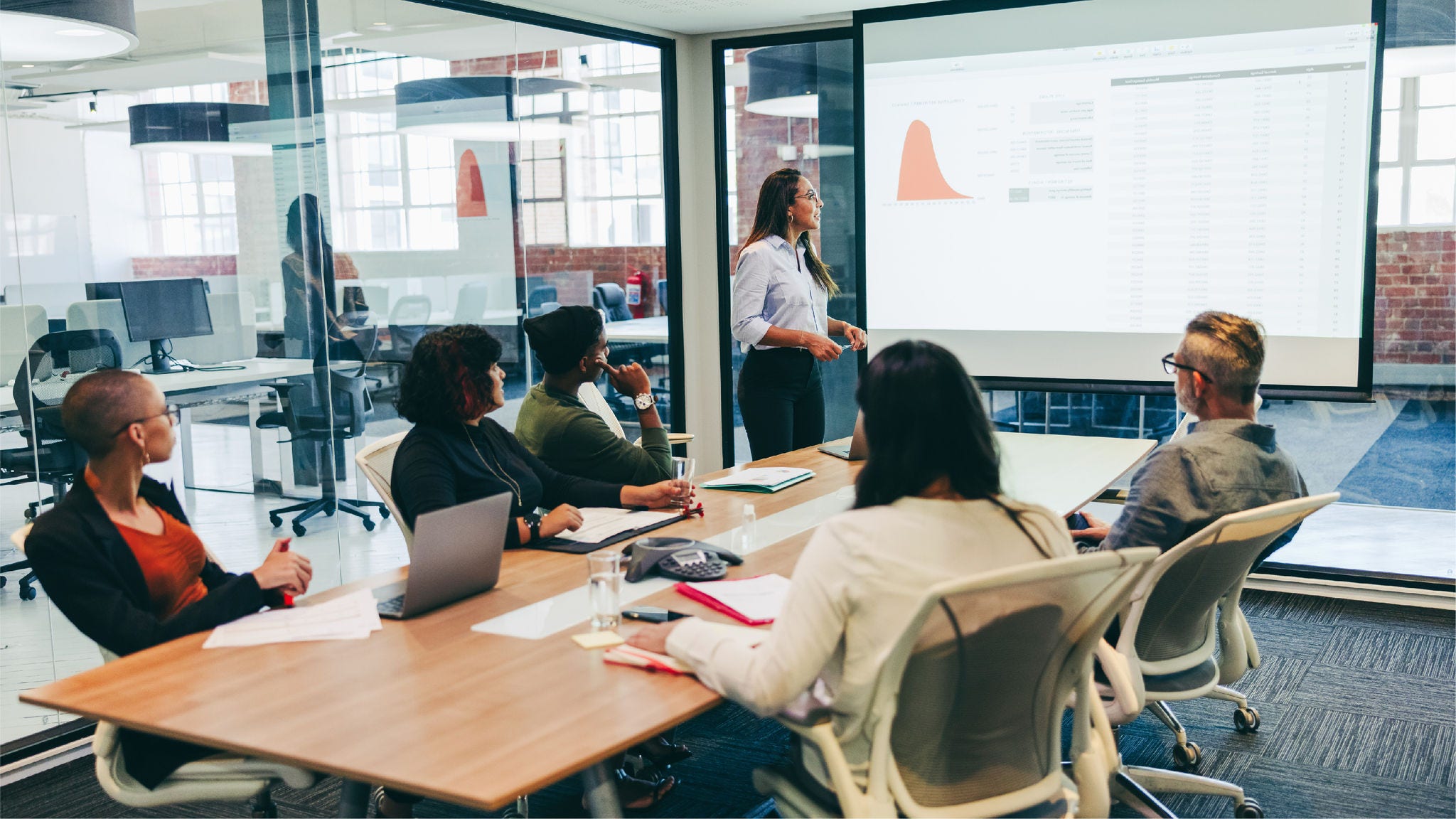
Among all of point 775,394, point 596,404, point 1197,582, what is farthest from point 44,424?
point 1197,582

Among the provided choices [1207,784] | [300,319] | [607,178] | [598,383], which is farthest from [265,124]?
[1207,784]

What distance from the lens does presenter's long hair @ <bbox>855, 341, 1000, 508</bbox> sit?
175 centimetres

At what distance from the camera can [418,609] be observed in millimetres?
2197

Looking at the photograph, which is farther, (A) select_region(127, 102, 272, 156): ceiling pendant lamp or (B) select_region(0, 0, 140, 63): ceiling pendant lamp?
(A) select_region(127, 102, 272, 156): ceiling pendant lamp

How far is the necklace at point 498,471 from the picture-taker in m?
2.77

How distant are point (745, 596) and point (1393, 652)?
2.96 m

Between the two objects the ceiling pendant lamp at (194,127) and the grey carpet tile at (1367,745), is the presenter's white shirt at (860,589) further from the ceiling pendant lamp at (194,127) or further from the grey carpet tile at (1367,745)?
the ceiling pendant lamp at (194,127)

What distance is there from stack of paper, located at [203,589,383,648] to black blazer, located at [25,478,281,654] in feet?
0.17

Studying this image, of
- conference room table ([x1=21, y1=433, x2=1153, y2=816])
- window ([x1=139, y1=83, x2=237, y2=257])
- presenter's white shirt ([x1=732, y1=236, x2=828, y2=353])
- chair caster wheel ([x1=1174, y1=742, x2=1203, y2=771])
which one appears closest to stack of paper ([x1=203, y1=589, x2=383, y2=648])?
conference room table ([x1=21, y1=433, x2=1153, y2=816])

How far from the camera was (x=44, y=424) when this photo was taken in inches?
135

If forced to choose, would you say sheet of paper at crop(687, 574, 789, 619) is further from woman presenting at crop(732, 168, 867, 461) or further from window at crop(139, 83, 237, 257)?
window at crop(139, 83, 237, 257)

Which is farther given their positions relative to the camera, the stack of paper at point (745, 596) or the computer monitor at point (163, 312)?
the computer monitor at point (163, 312)

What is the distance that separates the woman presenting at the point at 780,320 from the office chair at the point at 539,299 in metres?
1.07

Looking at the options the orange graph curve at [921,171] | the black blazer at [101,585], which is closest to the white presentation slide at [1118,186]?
the orange graph curve at [921,171]
